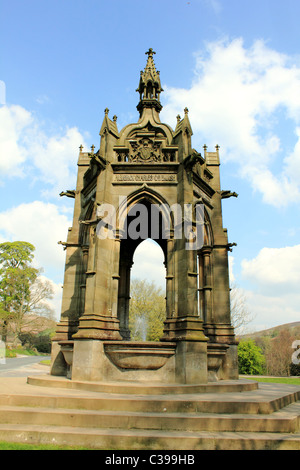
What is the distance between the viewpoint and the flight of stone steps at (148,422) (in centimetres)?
544

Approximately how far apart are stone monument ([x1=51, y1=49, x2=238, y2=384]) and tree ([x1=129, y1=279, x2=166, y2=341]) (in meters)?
22.9

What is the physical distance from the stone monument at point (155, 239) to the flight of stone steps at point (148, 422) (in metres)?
1.50

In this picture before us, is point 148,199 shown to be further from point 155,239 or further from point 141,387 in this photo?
point 141,387

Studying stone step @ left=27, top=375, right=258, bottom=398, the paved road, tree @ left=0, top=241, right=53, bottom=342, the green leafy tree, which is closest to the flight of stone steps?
stone step @ left=27, top=375, right=258, bottom=398

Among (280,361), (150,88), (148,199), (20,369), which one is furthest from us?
(280,361)

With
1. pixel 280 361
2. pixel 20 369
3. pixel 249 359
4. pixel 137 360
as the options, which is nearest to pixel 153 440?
pixel 137 360

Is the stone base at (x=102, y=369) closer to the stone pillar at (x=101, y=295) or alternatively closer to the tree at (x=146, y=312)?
the stone pillar at (x=101, y=295)

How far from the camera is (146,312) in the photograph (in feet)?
120

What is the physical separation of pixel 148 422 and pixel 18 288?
4322 cm

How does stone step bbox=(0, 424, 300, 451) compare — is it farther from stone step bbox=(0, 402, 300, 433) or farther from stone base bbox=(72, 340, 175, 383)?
stone base bbox=(72, 340, 175, 383)

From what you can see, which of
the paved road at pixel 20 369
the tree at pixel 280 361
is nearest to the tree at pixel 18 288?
the paved road at pixel 20 369

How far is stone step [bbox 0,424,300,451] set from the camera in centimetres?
540
